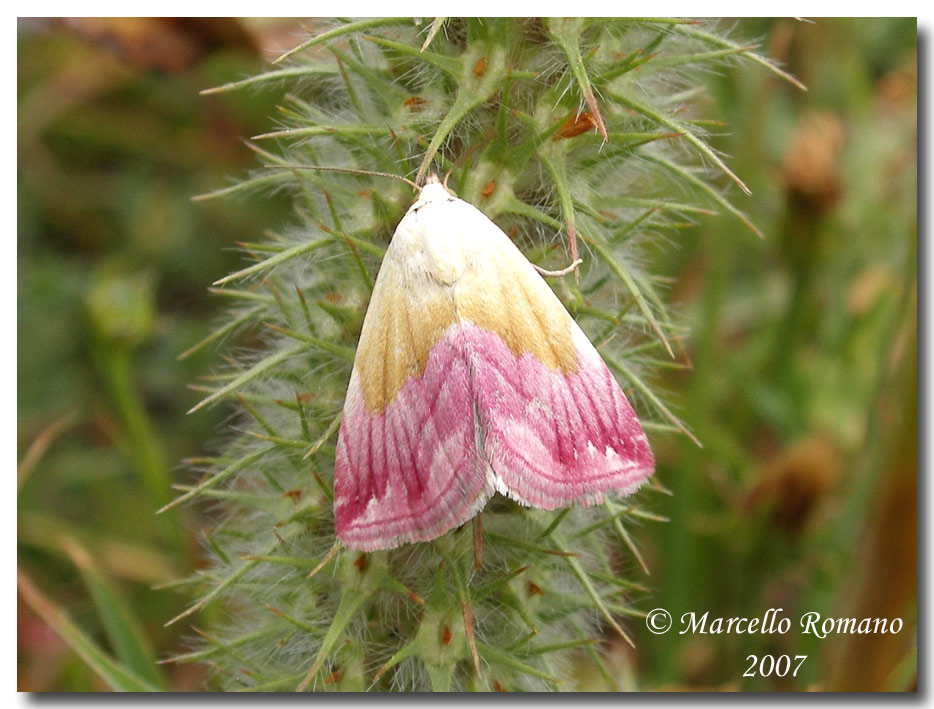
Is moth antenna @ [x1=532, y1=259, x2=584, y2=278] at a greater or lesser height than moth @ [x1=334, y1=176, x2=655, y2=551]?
greater

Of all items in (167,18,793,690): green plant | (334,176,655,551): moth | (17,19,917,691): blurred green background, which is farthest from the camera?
(17,19,917,691): blurred green background

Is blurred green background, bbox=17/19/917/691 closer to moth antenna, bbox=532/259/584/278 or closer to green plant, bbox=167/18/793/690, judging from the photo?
green plant, bbox=167/18/793/690

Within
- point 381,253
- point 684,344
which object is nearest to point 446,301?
point 381,253

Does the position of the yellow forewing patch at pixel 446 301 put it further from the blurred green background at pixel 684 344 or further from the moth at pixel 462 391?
the blurred green background at pixel 684 344

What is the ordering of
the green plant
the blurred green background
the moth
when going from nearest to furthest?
the moth
the green plant
the blurred green background

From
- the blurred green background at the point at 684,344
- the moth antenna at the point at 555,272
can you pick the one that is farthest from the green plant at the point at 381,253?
the blurred green background at the point at 684,344

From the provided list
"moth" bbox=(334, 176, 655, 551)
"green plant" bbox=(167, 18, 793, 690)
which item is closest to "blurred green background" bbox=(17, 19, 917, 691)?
"green plant" bbox=(167, 18, 793, 690)

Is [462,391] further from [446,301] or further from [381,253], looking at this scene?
[381,253]
